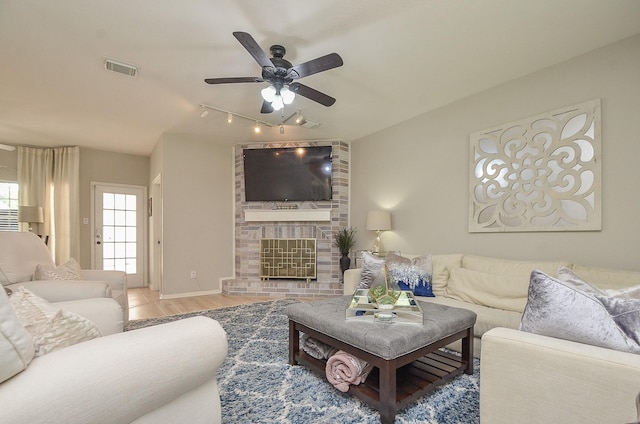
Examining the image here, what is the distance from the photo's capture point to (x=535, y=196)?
276 cm

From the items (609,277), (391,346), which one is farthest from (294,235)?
(609,277)

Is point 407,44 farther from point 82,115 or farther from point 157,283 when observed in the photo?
point 157,283

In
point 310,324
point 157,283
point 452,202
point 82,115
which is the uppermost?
point 82,115

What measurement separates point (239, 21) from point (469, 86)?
234 centimetres

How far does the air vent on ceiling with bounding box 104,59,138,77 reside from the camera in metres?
2.58

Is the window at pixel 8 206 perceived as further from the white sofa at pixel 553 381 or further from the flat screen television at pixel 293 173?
the white sofa at pixel 553 381

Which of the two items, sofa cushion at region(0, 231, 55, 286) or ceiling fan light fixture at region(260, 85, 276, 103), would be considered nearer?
sofa cushion at region(0, 231, 55, 286)

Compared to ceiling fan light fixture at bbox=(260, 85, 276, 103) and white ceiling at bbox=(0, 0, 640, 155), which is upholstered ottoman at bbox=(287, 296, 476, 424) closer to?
ceiling fan light fixture at bbox=(260, 85, 276, 103)

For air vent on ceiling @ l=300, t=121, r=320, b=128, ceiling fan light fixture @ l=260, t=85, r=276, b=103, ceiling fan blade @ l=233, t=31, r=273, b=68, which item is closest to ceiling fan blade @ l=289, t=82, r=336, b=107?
ceiling fan light fixture @ l=260, t=85, r=276, b=103

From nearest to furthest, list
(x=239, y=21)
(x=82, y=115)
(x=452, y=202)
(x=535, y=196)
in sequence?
(x=239, y=21) < (x=535, y=196) < (x=452, y=202) < (x=82, y=115)

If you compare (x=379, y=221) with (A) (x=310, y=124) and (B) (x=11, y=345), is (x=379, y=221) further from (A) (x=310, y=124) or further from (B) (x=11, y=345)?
(B) (x=11, y=345)

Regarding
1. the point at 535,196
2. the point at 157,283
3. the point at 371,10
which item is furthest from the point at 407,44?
the point at 157,283

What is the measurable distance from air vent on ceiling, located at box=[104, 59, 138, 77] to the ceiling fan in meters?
0.89

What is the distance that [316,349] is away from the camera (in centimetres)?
211
